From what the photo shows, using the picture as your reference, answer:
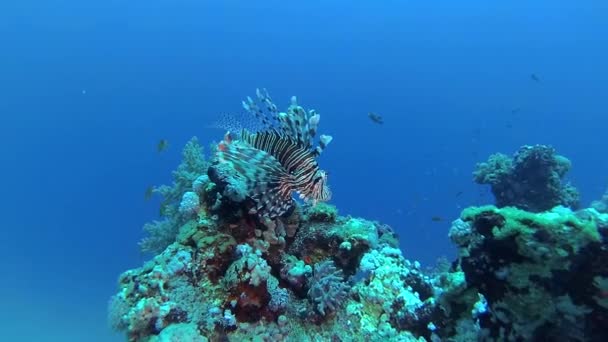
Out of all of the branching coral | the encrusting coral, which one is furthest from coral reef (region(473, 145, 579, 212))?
the branching coral

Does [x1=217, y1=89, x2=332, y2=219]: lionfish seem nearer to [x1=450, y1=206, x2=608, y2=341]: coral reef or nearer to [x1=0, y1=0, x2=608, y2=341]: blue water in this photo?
[x1=450, y1=206, x2=608, y2=341]: coral reef

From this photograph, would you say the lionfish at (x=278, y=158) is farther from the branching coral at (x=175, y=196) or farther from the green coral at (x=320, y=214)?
the branching coral at (x=175, y=196)

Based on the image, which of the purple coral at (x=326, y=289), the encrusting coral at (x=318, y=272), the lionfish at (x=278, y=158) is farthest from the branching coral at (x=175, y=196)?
the purple coral at (x=326, y=289)

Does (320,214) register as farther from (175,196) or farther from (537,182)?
(537,182)

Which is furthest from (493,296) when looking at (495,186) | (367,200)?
(367,200)

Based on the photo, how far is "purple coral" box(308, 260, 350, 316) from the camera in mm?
4266

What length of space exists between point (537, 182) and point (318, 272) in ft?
27.8

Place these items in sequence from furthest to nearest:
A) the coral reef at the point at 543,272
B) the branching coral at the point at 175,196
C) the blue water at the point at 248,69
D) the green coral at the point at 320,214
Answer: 1. the blue water at the point at 248,69
2. the branching coral at the point at 175,196
3. the green coral at the point at 320,214
4. the coral reef at the point at 543,272

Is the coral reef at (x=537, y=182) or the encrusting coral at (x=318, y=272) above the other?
the coral reef at (x=537, y=182)

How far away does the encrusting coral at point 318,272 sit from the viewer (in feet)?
8.90

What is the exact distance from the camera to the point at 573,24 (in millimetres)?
79562

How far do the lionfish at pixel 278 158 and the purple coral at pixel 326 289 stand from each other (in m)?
0.72

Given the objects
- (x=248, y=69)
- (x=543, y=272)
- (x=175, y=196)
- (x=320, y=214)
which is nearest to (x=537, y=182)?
(x=320, y=214)

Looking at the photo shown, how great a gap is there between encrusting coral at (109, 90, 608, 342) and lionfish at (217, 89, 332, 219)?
0.01 metres
